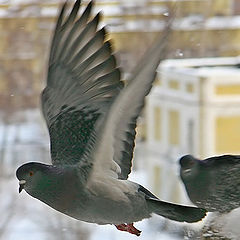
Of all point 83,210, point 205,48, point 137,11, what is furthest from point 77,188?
Result: point 205,48

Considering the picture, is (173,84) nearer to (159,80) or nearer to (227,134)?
(159,80)

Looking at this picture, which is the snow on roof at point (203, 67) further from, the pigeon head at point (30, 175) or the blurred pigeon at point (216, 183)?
the pigeon head at point (30, 175)

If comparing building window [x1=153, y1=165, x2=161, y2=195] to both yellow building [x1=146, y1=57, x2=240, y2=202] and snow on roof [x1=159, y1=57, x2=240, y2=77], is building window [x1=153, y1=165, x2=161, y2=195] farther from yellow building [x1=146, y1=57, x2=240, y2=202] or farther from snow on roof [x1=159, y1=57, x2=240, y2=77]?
snow on roof [x1=159, y1=57, x2=240, y2=77]

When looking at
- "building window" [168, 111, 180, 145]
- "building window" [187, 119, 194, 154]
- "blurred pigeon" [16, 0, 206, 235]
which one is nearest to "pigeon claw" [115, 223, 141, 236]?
"blurred pigeon" [16, 0, 206, 235]

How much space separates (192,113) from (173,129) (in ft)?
1.59

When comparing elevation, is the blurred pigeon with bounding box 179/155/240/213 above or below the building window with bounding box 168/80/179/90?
above

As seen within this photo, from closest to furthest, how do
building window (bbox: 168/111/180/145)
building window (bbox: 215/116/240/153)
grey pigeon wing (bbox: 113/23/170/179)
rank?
grey pigeon wing (bbox: 113/23/170/179) < building window (bbox: 215/116/240/153) < building window (bbox: 168/111/180/145)

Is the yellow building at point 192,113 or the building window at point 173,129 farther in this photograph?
the building window at point 173,129

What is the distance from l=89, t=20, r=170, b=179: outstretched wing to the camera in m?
0.93

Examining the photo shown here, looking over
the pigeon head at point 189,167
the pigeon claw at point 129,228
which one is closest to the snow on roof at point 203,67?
the pigeon head at point 189,167

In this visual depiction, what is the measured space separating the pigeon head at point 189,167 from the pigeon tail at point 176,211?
0.13 metres

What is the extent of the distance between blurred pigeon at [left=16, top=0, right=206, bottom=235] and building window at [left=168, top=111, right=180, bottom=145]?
3285mm

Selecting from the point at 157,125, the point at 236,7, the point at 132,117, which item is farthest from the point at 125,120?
the point at 236,7

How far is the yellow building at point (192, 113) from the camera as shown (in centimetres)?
390
